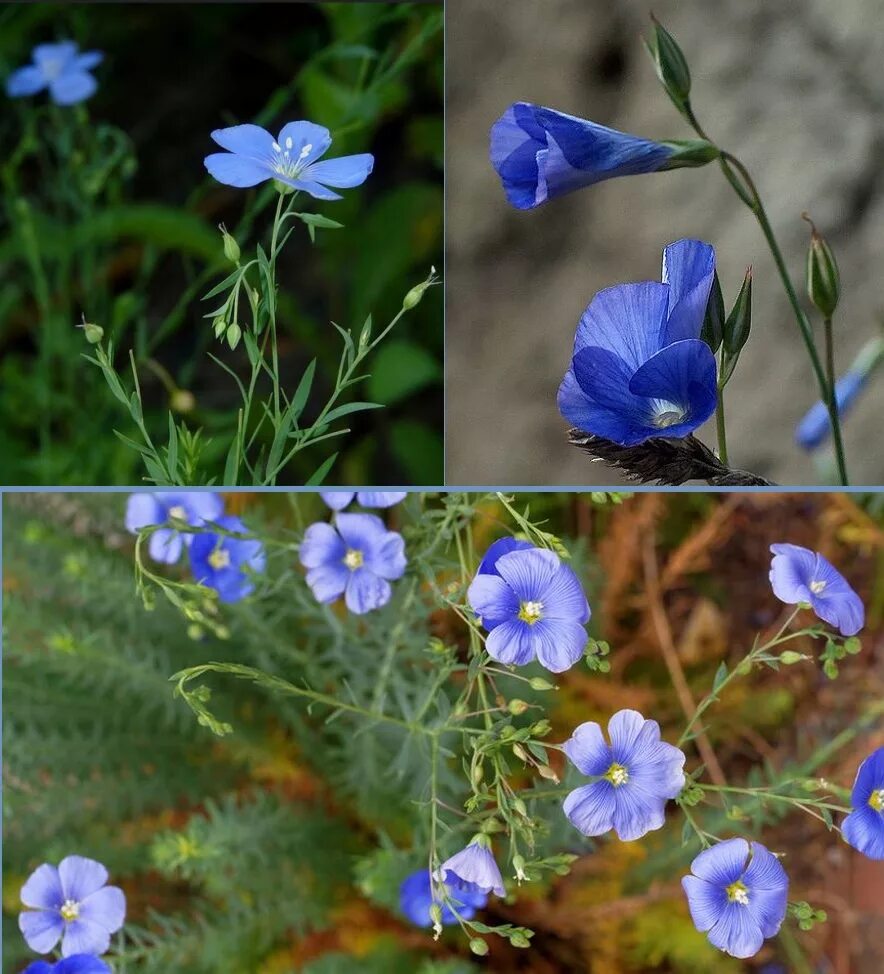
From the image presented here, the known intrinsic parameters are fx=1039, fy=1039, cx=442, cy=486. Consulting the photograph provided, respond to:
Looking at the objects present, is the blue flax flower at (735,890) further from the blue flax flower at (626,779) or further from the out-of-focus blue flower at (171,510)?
the out-of-focus blue flower at (171,510)

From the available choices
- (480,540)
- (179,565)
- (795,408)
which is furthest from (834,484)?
(179,565)

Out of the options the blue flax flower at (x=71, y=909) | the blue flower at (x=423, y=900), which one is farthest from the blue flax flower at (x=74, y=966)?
the blue flower at (x=423, y=900)

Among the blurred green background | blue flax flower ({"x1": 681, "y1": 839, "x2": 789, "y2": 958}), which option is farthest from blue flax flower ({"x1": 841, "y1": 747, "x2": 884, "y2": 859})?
the blurred green background

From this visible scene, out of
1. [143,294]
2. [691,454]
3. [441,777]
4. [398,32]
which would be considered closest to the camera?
[691,454]

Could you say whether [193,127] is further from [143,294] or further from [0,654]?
[0,654]

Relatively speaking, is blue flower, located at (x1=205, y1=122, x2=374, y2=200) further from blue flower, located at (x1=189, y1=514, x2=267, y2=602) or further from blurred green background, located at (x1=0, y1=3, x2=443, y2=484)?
blurred green background, located at (x1=0, y1=3, x2=443, y2=484)

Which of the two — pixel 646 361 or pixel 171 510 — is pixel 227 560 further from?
pixel 646 361

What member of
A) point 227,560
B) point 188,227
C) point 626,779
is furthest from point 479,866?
point 188,227
